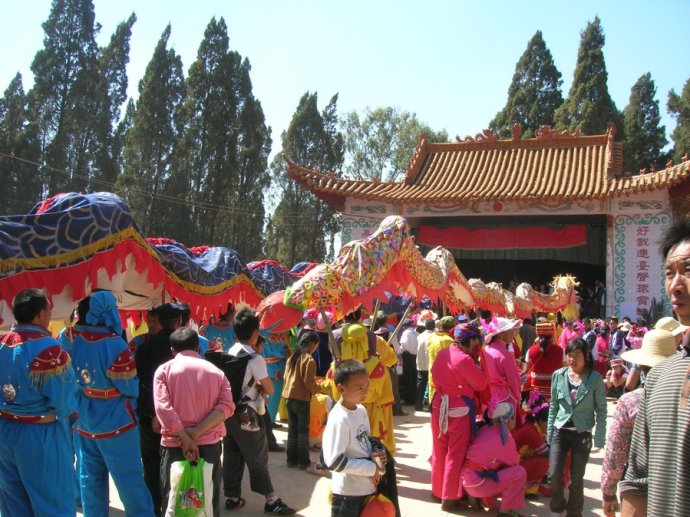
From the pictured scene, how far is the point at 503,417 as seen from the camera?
5035mm

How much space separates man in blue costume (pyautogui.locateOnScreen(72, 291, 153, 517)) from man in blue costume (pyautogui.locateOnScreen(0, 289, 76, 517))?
32 centimetres

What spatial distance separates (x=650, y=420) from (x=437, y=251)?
5762mm

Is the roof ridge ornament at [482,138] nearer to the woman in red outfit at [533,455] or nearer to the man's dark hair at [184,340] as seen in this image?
the woman in red outfit at [533,455]

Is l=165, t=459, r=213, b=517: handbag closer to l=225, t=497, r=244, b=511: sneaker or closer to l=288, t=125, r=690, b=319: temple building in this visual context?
l=225, t=497, r=244, b=511: sneaker

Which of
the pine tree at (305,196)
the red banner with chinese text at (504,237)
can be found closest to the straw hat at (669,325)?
the red banner with chinese text at (504,237)

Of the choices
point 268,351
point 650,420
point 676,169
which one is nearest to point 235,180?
point 676,169

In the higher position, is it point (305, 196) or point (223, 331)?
point (305, 196)

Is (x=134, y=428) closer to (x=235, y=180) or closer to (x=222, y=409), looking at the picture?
(x=222, y=409)

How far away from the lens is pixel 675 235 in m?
1.93

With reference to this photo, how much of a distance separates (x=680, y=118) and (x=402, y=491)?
37274 millimetres

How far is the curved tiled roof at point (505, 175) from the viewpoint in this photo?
59.5ft

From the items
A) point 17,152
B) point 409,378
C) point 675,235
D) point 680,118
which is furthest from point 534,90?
point 675,235

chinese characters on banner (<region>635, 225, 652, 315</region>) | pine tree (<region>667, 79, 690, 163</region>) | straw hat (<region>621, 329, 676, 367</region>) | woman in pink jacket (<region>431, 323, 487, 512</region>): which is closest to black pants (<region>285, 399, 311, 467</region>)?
woman in pink jacket (<region>431, 323, 487, 512</region>)

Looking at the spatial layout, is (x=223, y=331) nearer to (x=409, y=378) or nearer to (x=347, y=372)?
(x=347, y=372)
